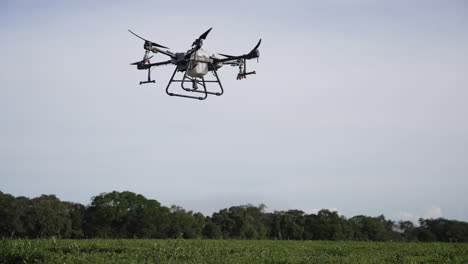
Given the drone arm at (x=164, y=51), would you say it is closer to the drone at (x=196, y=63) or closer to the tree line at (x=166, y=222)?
the drone at (x=196, y=63)

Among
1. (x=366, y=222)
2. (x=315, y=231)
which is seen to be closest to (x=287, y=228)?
(x=315, y=231)

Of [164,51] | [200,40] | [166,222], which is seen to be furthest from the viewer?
[166,222]

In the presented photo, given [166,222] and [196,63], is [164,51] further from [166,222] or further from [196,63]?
[166,222]

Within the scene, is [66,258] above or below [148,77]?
below

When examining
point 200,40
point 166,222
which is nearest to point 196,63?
point 200,40

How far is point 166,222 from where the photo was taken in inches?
2763

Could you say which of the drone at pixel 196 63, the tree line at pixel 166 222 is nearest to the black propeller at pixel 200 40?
the drone at pixel 196 63

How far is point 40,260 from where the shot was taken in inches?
667

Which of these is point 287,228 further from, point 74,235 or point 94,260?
point 94,260

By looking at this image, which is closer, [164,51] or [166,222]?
[164,51]

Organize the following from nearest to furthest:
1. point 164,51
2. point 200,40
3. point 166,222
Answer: point 200,40, point 164,51, point 166,222

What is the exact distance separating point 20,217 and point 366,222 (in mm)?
54586

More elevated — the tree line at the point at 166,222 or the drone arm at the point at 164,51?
the drone arm at the point at 164,51

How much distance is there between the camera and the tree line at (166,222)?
65.1 meters
